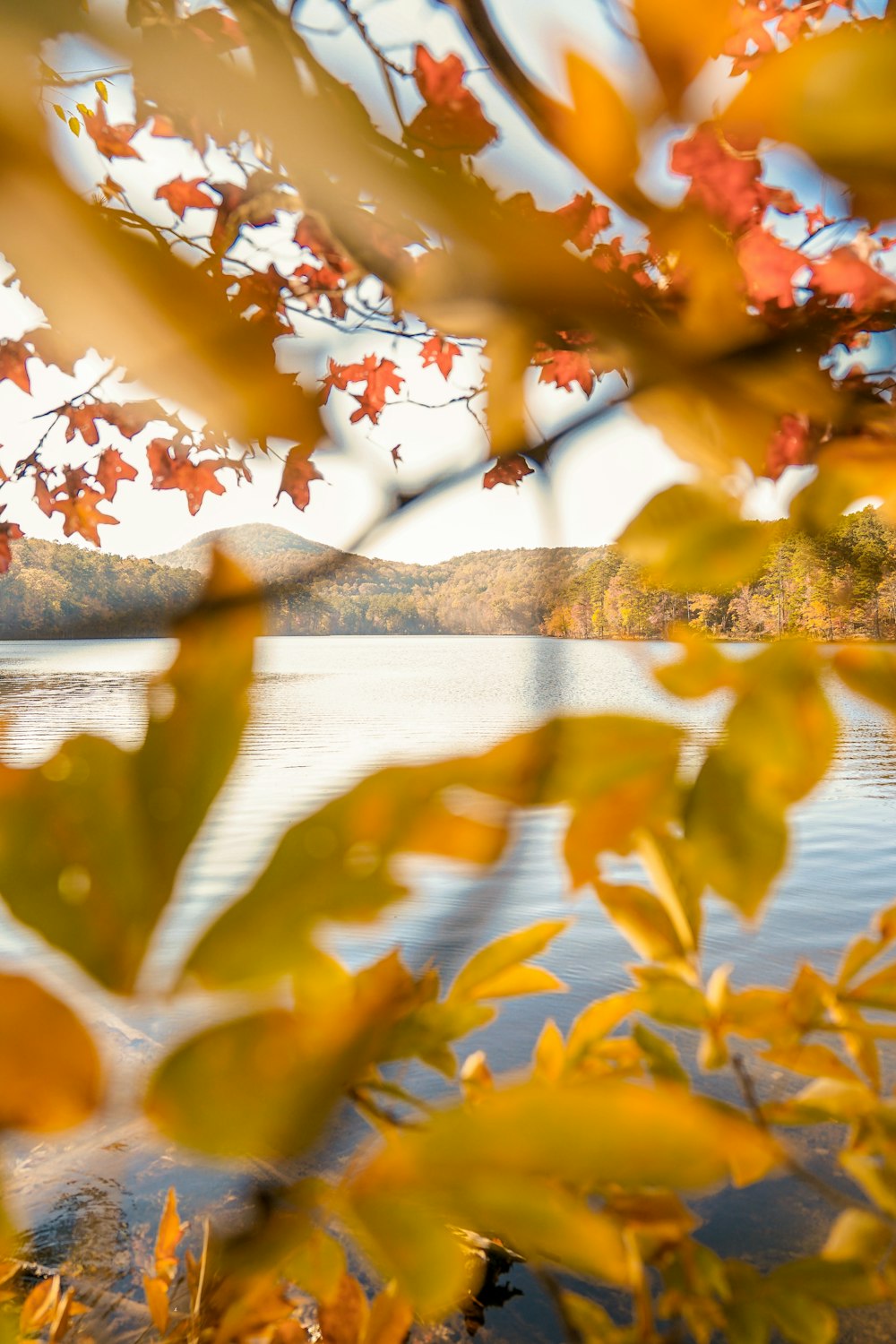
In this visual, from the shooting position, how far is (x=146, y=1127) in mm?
247

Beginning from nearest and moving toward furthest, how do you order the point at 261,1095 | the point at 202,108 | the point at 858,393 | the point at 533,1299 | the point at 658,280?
the point at 261,1095, the point at 202,108, the point at 858,393, the point at 658,280, the point at 533,1299

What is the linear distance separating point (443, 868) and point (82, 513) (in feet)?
11.4

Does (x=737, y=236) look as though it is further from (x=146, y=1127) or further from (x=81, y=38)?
(x=146, y=1127)

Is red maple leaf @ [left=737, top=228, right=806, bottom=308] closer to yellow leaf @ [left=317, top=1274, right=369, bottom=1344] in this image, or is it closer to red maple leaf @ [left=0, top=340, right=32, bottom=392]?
yellow leaf @ [left=317, top=1274, right=369, bottom=1344]

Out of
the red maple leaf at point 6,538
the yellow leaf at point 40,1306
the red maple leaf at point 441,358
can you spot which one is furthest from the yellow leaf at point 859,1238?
the red maple leaf at point 6,538

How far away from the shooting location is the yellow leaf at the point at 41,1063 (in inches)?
8.9

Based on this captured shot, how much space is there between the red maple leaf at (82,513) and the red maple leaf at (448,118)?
109 inches

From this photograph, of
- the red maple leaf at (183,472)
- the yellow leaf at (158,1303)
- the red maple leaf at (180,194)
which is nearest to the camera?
the yellow leaf at (158,1303)

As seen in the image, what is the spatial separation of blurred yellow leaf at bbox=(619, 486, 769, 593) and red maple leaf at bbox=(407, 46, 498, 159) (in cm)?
25

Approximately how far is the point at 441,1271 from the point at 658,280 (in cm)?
67

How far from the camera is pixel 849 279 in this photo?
2.10 ft

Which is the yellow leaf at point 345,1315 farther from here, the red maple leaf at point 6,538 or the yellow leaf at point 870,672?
the red maple leaf at point 6,538

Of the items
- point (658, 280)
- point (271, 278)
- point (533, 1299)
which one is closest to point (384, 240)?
point (658, 280)

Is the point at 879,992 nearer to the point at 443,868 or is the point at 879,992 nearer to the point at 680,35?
the point at 443,868
